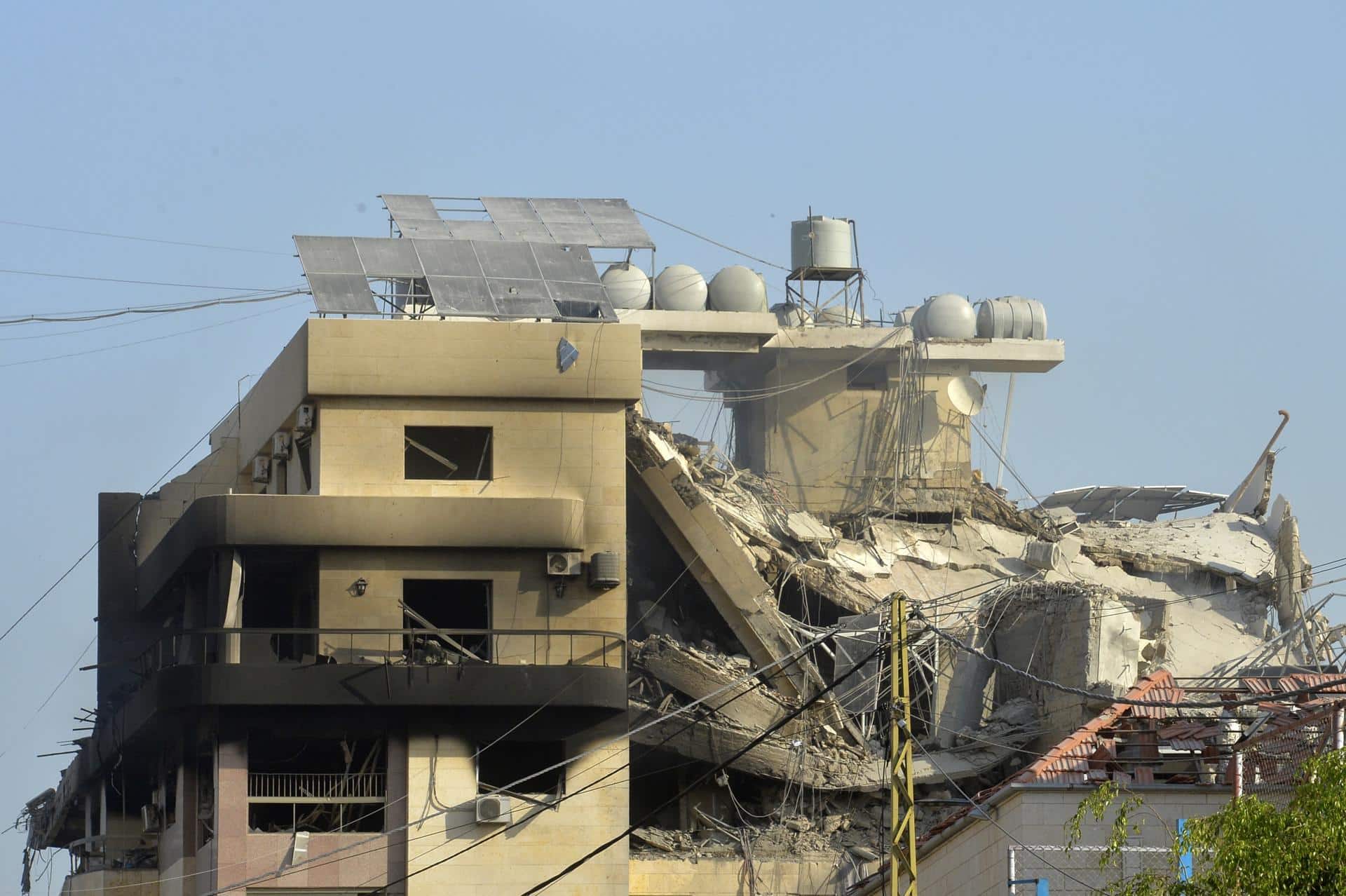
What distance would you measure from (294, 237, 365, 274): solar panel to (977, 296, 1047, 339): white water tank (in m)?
26.6

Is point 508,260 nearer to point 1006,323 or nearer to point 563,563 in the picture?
point 563,563

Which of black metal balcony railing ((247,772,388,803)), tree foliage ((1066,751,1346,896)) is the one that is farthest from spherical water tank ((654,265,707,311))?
tree foliage ((1066,751,1346,896))

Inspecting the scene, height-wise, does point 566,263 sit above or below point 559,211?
below

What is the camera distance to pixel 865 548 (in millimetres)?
61594

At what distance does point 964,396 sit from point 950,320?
2.26 metres

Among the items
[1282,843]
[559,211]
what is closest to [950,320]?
[559,211]

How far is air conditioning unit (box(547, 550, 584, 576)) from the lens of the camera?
49.5 meters

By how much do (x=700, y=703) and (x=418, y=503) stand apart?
24.8 ft

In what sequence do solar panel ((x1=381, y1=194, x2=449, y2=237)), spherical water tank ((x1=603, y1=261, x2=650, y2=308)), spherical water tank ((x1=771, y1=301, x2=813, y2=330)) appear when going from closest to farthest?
solar panel ((x1=381, y1=194, x2=449, y2=237)) → spherical water tank ((x1=603, y1=261, x2=650, y2=308)) → spherical water tank ((x1=771, y1=301, x2=813, y2=330))

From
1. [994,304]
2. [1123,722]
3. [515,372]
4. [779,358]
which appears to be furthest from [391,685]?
[994,304]

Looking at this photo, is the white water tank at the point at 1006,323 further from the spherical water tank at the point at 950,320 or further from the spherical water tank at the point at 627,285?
the spherical water tank at the point at 627,285

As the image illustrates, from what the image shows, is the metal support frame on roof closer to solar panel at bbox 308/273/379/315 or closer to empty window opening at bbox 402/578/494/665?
solar panel at bbox 308/273/379/315

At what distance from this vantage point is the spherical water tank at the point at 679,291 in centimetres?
7038

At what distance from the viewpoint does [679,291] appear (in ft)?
231
